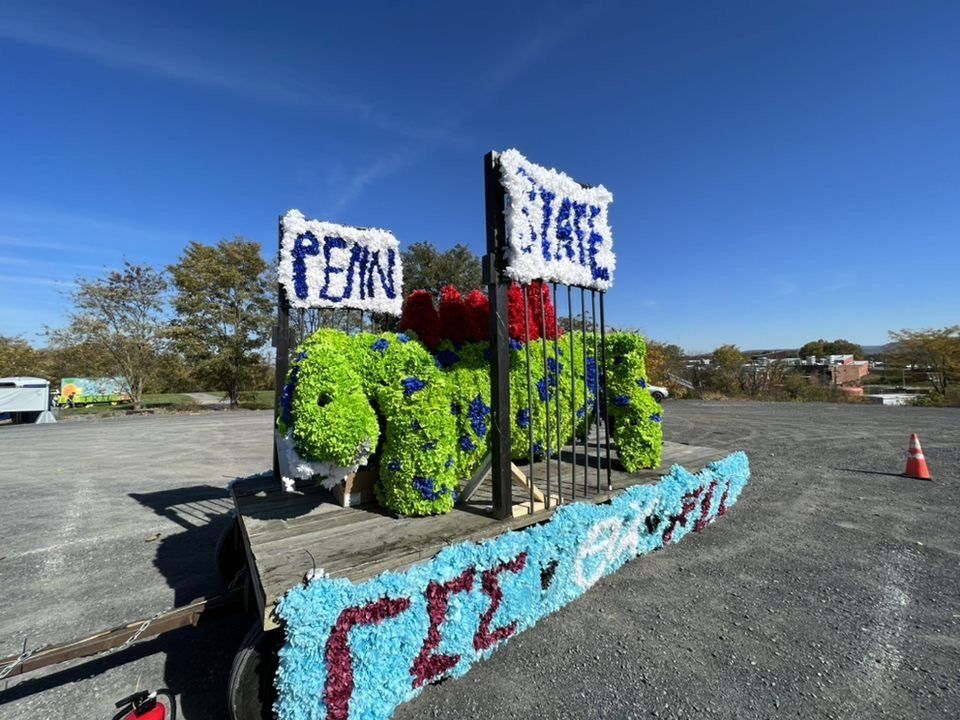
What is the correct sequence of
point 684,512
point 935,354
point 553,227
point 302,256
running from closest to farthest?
point 553,227 < point 302,256 < point 684,512 < point 935,354

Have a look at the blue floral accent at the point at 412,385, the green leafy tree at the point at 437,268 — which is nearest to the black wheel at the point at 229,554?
the blue floral accent at the point at 412,385

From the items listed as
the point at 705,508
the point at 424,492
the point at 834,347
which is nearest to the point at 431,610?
the point at 424,492

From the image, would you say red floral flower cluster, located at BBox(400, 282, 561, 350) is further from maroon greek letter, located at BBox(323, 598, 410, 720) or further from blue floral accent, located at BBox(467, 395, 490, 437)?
maroon greek letter, located at BBox(323, 598, 410, 720)

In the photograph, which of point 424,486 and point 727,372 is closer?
point 424,486

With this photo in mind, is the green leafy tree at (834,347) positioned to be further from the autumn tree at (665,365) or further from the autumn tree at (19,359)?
the autumn tree at (19,359)

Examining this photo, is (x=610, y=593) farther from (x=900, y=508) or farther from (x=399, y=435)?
(x=900, y=508)

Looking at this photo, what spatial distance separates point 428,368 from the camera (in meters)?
3.10

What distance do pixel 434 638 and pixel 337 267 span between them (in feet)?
9.52

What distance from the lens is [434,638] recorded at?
228 cm

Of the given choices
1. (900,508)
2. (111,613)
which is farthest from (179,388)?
(900,508)

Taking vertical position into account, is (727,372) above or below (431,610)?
above

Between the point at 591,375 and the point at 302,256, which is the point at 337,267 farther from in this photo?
the point at 591,375

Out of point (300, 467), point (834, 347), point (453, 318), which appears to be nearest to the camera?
point (300, 467)

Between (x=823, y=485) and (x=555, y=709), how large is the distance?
5.95 metres
